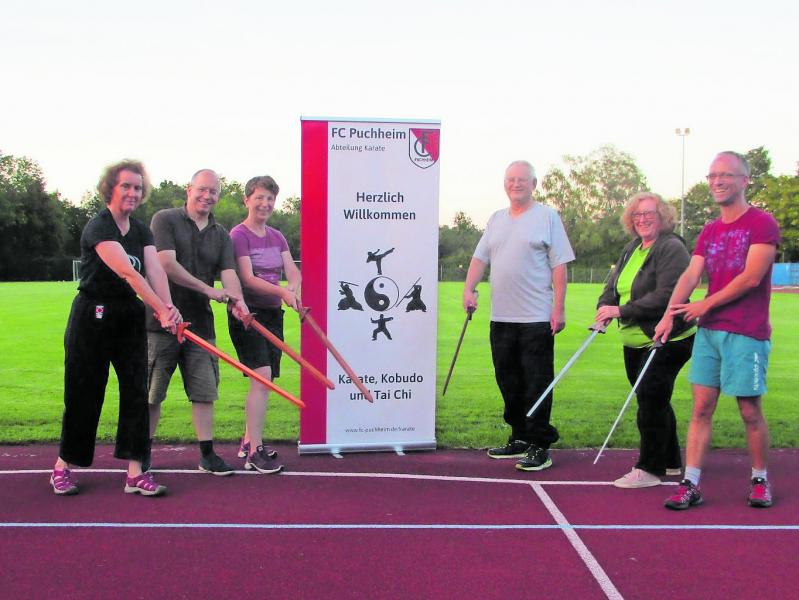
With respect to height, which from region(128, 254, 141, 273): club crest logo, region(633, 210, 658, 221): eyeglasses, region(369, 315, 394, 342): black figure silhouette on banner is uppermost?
region(633, 210, 658, 221): eyeglasses

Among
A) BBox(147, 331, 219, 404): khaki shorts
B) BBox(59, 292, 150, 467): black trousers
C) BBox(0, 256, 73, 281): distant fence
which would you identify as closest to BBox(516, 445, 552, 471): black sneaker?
BBox(147, 331, 219, 404): khaki shorts

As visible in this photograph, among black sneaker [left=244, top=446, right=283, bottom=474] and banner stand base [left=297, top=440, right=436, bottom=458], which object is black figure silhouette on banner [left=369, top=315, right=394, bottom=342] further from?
black sneaker [left=244, top=446, right=283, bottom=474]

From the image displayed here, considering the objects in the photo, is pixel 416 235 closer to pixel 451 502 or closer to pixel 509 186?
pixel 509 186

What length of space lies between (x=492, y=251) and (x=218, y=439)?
108 inches

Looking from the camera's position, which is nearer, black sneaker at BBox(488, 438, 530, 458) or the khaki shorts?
the khaki shorts

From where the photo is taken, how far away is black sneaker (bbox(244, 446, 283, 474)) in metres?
5.29

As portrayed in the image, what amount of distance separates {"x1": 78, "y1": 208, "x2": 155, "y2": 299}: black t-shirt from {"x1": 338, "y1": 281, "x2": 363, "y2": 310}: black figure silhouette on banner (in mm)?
1691

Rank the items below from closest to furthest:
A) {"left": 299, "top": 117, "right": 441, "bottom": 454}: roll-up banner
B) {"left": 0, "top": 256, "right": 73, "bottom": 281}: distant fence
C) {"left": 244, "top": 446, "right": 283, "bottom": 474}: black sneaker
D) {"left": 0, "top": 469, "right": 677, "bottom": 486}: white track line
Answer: {"left": 0, "top": 469, "right": 677, "bottom": 486}: white track line < {"left": 244, "top": 446, "right": 283, "bottom": 474}: black sneaker < {"left": 299, "top": 117, "right": 441, "bottom": 454}: roll-up banner < {"left": 0, "top": 256, "right": 73, "bottom": 281}: distant fence

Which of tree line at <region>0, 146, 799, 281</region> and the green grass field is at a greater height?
tree line at <region>0, 146, 799, 281</region>

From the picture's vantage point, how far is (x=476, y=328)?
19.2 m

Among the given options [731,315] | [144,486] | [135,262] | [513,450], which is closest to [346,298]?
[513,450]

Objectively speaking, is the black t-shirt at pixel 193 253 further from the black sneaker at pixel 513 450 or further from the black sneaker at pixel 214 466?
the black sneaker at pixel 513 450

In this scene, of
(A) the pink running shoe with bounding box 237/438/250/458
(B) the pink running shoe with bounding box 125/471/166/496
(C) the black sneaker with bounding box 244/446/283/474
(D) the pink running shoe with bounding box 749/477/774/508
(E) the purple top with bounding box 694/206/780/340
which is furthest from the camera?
(A) the pink running shoe with bounding box 237/438/250/458

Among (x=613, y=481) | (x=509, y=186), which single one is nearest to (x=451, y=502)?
(x=613, y=481)
